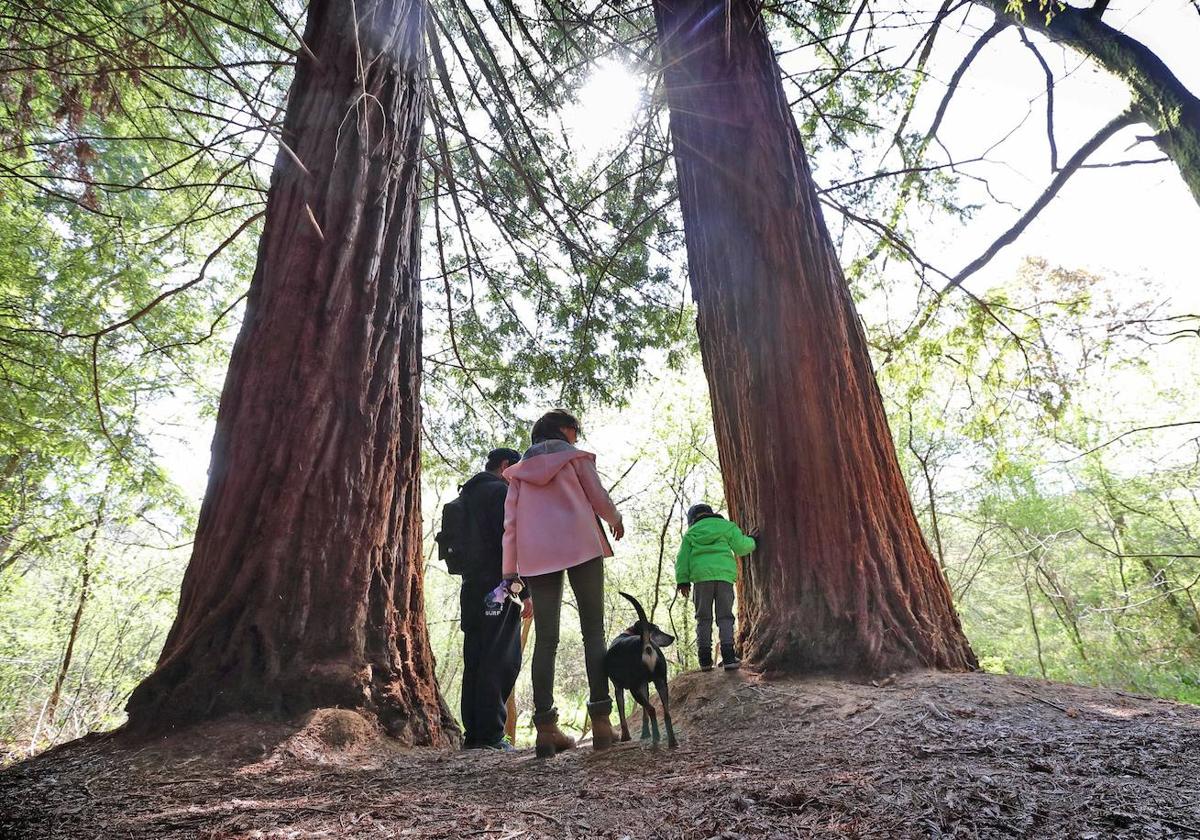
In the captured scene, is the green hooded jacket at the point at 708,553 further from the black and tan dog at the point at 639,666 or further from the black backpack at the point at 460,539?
the black backpack at the point at 460,539

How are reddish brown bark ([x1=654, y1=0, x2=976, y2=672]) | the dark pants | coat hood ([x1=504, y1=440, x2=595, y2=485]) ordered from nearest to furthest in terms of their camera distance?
1. coat hood ([x1=504, y1=440, x2=595, y2=485])
2. reddish brown bark ([x1=654, y1=0, x2=976, y2=672])
3. the dark pants

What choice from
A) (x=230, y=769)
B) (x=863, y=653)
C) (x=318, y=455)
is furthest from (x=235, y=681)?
(x=863, y=653)

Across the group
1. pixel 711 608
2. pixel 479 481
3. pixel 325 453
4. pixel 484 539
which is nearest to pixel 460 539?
pixel 484 539

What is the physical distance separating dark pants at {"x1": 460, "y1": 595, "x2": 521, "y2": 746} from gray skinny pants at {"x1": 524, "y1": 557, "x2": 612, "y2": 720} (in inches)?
26.7

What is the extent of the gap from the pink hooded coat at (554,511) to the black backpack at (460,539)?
0.64 metres

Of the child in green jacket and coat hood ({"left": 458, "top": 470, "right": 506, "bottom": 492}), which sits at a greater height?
coat hood ({"left": 458, "top": 470, "right": 506, "bottom": 492})

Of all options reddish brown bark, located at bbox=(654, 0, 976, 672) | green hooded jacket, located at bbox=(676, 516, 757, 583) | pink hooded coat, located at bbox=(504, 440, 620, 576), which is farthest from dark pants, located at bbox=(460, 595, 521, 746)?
reddish brown bark, located at bbox=(654, 0, 976, 672)

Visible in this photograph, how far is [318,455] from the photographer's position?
2963 millimetres

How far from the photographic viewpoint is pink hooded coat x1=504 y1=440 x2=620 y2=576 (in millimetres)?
2604

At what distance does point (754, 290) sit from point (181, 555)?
723 inches

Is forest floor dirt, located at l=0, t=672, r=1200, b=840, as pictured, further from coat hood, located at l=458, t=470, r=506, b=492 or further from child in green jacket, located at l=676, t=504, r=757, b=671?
coat hood, located at l=458, t=470, r=506, b=492

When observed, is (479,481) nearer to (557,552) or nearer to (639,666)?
(557,552)

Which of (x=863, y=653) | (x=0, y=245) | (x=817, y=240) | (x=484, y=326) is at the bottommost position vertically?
(x=863, y=653)

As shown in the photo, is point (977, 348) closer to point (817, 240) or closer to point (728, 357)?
point (817, 240)
